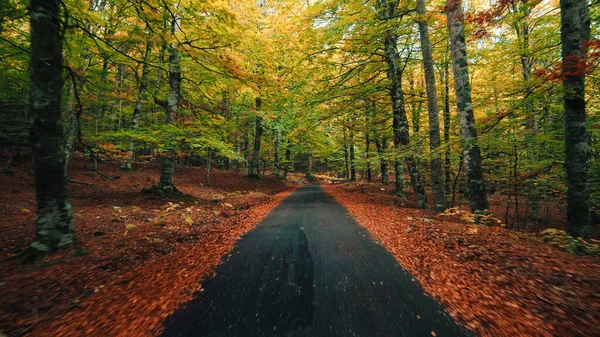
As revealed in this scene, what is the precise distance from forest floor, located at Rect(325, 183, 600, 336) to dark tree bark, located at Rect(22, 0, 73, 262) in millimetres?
6607

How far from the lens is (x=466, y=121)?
6672 millimetres

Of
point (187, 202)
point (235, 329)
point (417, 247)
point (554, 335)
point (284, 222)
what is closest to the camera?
point (554, 335)

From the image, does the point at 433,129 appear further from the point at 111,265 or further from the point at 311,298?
the point at 111,265

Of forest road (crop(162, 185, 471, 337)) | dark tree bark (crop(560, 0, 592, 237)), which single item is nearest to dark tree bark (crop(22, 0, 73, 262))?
forest road (crop(162, 185, 471, 337))

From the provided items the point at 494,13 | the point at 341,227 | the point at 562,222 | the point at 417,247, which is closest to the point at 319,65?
the point at 494,13

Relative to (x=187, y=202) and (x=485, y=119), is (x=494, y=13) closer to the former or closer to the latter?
(x=485, y=119)

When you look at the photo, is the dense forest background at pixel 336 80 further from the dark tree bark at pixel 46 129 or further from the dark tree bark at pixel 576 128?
the dark tree bark at pixel 46 129

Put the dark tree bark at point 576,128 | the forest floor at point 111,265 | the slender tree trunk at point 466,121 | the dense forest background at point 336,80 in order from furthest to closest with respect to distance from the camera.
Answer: the slender tree trunk at point 466,121 → the dense forest background at point 336,80 → the dark tree bark at point 576,128 → the forest floor at point 111,265

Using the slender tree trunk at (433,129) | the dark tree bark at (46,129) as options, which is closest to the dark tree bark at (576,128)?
the slender tree trunk at (433,129)

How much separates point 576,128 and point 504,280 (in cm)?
435

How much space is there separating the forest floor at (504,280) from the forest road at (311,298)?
1.22 feet

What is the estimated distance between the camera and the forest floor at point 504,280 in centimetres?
254

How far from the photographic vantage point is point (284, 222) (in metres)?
7.51

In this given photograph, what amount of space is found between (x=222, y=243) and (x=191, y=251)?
748mm
